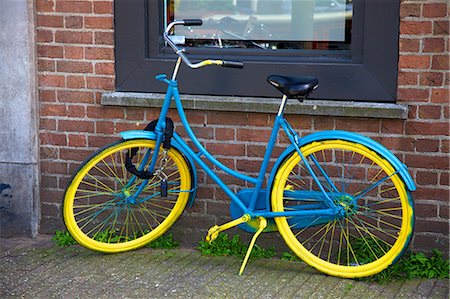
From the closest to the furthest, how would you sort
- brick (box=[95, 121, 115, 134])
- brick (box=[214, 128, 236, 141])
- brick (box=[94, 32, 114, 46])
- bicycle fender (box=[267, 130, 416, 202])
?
1. bicycle fender (box=[267, 130, 416, 202])
2. brick (box=[214, 128, 236, 141])
3. brick (box=[94, 32, 114, 46])
4. brick (box=[95, 121, 115, 134])

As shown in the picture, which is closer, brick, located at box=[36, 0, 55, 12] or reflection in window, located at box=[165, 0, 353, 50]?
reflection in window, located at box=[165, 0, 353, 50]

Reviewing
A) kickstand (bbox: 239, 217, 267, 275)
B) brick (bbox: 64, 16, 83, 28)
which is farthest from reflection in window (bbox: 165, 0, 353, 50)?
kickstand (bbox: 239, 217, 267, 275)

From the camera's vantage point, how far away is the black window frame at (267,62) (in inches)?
191

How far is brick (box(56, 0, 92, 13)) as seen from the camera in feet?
17.4

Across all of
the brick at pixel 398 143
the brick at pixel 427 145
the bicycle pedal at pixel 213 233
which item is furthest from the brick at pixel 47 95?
the brick at pixel 427 145

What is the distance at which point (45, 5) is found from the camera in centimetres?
539

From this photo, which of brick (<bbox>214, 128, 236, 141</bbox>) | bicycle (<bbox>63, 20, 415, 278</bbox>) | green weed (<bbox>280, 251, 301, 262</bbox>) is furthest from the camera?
brick (<bbox>214, 128, 236, 141</bbox>)

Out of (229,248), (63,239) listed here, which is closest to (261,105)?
(229,248)

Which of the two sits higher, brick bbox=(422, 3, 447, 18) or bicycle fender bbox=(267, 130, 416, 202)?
brick bbox=(422, 3, 447, 18)

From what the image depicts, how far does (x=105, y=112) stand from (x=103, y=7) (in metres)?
0.68

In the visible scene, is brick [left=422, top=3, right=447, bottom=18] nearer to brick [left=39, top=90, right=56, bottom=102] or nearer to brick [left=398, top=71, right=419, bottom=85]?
brick [left=398, top=71, right=419, bottom=85]

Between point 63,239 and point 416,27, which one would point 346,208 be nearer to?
point 416,27

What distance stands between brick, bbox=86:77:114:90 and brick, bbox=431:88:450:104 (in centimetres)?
203

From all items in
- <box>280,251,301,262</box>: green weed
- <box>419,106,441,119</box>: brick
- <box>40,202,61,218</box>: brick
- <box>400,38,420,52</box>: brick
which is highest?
<box>400,38,420,52</box>: brick
